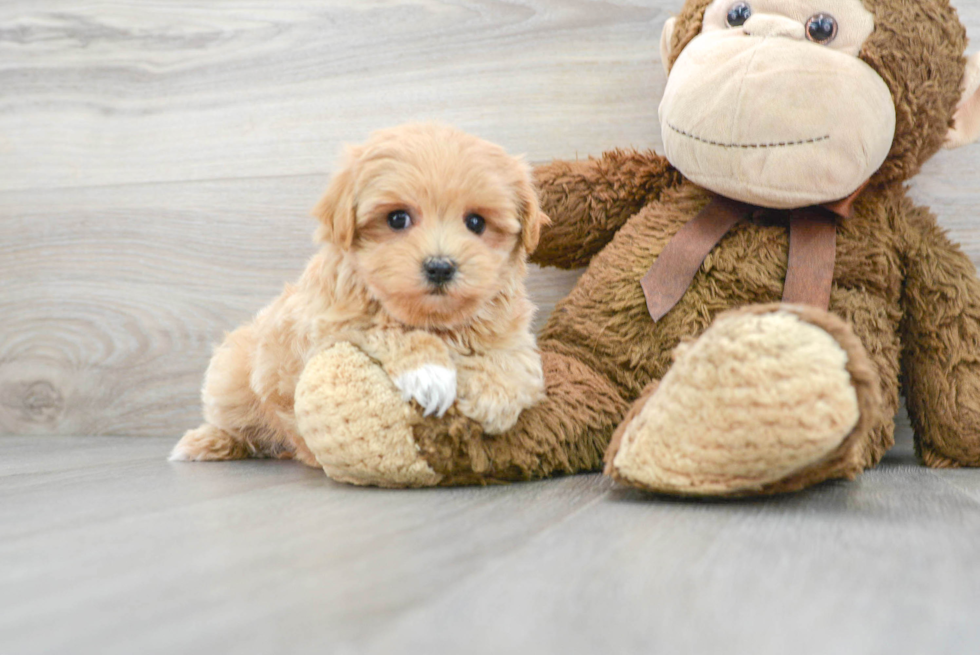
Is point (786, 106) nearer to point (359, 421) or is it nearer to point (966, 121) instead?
point (966, 121)

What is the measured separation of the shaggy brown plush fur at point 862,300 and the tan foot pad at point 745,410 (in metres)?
0.21

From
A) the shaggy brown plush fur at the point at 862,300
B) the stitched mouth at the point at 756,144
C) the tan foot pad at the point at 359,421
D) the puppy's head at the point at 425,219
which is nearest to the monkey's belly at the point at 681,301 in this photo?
the shaggy brown plush fur at the point at 862,300

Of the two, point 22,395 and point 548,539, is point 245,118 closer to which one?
point 22,395

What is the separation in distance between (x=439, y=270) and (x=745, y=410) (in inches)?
14.7

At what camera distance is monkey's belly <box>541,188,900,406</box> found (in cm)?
113

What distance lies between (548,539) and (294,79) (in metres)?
1.21

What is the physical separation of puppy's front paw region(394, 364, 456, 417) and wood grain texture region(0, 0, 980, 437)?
0.55m

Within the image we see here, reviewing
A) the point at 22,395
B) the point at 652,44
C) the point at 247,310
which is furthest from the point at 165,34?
the point at 652,44

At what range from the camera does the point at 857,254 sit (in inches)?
44.6

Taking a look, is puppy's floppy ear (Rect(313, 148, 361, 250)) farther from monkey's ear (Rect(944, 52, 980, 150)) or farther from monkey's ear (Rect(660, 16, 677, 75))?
monkey's ear (Rect(944, 52, 980, 150))

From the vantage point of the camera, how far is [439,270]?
3.02ft

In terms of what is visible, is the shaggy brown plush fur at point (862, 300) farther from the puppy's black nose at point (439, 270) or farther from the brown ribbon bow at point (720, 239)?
the puppy's black nose at point (439, 270)

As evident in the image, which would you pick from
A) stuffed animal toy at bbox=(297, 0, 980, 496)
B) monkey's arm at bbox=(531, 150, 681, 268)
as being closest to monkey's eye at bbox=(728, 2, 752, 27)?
stuffed animal toy at bbox=(297, 0, 980, 496)

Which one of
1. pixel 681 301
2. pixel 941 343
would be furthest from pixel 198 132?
pixel 941 343
